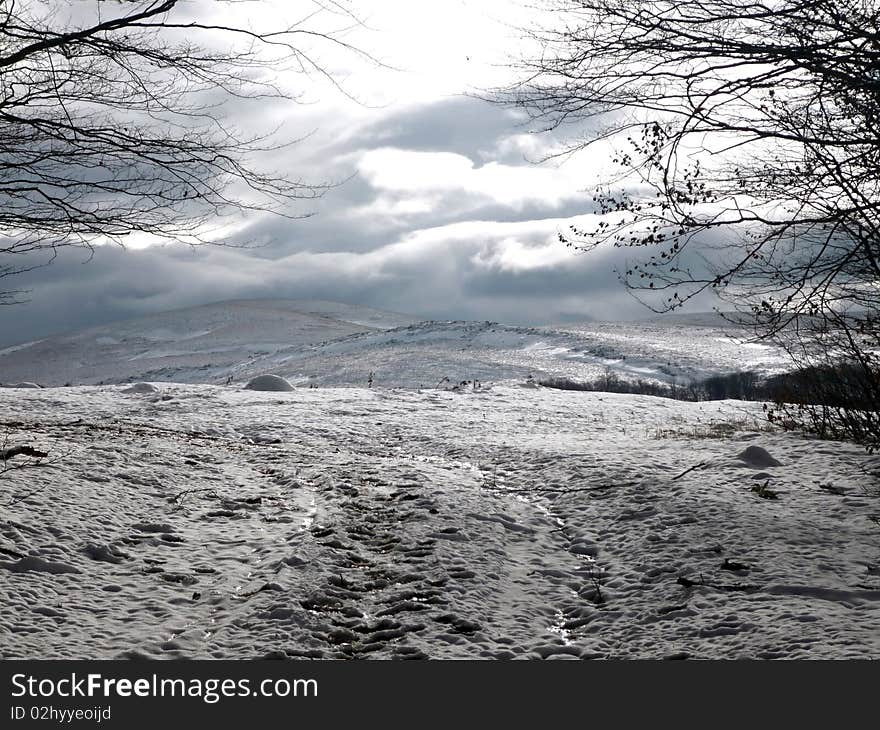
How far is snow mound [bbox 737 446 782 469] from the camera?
9.77 meters

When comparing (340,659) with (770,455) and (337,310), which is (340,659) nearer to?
(770,455)

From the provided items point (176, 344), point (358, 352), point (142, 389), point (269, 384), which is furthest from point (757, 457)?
point (176, 344)

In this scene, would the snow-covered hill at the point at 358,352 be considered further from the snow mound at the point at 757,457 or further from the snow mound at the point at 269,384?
the snow mound at the point at 757,457

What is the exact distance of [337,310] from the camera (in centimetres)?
19825

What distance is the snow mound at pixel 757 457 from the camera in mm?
9773

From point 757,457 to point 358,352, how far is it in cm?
8165

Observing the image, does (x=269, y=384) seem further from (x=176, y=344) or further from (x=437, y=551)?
(x=176, y=344)

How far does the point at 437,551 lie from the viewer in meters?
6.57

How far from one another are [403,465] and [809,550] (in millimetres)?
Result: 6275

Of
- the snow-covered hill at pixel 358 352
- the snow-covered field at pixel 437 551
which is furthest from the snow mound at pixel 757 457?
the snow-covered hill at pixel 358 352

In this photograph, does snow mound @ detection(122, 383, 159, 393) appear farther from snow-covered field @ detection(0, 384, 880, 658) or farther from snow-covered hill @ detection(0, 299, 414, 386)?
snow-covered hill @ detection(0, 299, 414, 386)

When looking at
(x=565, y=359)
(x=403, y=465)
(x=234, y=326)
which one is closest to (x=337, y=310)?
(x=234, y=326)

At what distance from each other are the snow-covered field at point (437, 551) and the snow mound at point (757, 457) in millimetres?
65

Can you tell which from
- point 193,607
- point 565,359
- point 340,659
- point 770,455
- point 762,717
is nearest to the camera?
point 762,717
